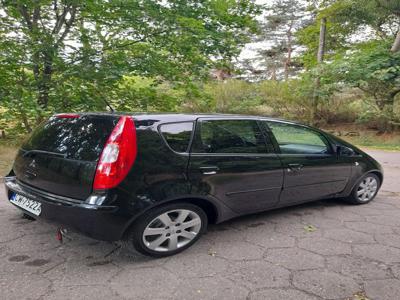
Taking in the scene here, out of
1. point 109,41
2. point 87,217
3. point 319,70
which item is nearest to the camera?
point 87,217

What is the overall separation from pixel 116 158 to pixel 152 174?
0.31 meters

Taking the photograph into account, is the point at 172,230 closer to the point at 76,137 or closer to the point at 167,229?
A: the point at 167,229

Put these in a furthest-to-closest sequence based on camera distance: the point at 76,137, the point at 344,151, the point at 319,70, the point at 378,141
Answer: the point at 319,70 < the point at 378,141 < the point at 344,151 < the point at 76,137

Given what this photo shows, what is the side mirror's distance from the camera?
13.5 ft

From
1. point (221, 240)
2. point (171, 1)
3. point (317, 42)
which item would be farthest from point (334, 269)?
point (317, 42)

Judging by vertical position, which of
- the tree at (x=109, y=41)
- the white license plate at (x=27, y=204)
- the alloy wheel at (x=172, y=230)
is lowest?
the alloy wheel at (x=172, y=230)

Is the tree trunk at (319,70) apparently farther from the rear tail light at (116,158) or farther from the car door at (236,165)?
the rear tail light at (116,158)

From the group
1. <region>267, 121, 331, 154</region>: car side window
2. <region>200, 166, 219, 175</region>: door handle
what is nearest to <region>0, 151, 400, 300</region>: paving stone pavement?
<region>200, 166, 219, 175</region>: door handle

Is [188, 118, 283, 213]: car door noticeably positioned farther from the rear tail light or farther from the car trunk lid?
the car trunk lid

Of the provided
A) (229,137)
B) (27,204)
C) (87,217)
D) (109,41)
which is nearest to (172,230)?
(87,217)

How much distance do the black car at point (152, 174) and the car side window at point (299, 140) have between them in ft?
0.18

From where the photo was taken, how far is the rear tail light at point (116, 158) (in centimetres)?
244

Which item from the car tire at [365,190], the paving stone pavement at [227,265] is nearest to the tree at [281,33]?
the car tire at [365,190]

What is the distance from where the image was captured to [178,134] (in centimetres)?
282
